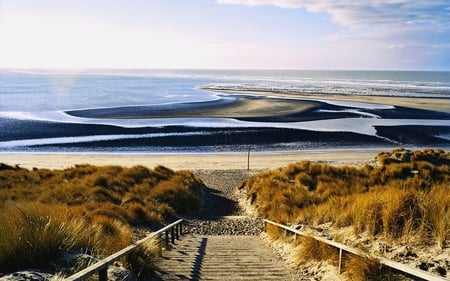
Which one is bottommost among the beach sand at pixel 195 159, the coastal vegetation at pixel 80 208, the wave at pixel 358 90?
the beach sand at pixel 195 159

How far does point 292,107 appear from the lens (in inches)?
2479

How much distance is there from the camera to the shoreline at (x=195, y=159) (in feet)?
98.7

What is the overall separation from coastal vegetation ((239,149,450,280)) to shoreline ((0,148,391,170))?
6.87 m

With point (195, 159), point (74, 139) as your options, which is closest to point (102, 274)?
point (195, 159)

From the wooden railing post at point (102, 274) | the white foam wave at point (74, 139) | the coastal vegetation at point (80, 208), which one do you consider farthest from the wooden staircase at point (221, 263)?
the white foam wave at point (74, 139)

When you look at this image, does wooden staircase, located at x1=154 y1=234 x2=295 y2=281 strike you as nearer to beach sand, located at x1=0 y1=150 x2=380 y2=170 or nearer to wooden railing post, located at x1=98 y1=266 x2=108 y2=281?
wooden railing post, located at x1=98 y1=266 x2=108 y2=281

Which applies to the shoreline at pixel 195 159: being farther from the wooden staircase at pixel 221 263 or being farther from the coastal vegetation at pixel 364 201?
the wooden staircase at pixel 221 263

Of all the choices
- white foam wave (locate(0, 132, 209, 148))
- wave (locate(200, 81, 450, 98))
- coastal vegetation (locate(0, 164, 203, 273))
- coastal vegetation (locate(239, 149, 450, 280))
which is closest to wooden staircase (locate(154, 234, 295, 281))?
coastal vegetation (locate(239, 149, 450, 280))

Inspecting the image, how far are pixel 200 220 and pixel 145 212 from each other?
3.97 metres

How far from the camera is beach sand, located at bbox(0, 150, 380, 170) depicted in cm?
3017

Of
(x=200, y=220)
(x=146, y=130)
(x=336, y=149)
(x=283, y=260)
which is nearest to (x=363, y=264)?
(x=283, y=260)

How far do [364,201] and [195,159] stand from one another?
25366mm

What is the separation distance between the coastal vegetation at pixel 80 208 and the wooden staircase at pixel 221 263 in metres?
0.97

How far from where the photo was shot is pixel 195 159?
32.7 m
